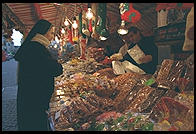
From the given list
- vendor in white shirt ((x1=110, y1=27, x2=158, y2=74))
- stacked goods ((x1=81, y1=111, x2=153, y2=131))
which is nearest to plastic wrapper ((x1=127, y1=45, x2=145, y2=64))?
vendor in white shirt ((x1=110, y1=27, x2=158, y2=74))

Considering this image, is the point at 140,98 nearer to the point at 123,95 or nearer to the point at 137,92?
the point at 137,92

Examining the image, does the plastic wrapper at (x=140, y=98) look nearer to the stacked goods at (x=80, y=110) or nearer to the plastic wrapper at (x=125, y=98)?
the plastic wrapper at (x=125, y=98)

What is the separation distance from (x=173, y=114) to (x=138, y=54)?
2.87 metres

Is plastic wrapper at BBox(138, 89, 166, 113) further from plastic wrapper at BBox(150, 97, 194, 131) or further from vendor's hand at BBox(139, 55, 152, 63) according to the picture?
vendor's hand at BBox(139, 55, 152, 63)

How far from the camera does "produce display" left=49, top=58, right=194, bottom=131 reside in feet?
9.91

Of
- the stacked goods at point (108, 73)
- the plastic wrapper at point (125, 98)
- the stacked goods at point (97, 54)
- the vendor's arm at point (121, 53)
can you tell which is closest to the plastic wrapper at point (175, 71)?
the plastic wrapper at point (125, 98)

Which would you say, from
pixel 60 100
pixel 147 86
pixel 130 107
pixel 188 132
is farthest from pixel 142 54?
pixel 188 132

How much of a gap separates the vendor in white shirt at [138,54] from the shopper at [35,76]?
2959 millimetres

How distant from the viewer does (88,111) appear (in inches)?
140

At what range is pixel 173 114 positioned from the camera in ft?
10.3

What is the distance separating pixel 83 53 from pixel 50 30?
5098mm

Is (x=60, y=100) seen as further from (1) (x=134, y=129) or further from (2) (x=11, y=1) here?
(2) (x=11, y=1)

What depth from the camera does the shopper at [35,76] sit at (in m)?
3.02

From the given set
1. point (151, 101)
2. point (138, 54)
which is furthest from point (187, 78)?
point (138, 54)
